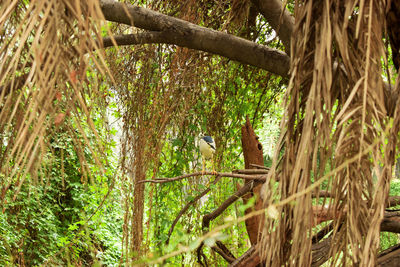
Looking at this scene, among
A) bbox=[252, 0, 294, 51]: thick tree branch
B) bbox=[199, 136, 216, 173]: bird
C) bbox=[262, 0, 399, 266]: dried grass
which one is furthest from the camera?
bbox=[199, 136, 216, 173]: bird

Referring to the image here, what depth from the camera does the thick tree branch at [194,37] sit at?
1466mm

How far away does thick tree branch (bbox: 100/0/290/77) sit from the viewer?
147cm

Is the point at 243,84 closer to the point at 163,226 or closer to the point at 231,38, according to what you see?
the point at 163,226

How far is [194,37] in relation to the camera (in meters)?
1.55

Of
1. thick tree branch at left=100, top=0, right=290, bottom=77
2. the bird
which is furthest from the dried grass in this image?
the bird

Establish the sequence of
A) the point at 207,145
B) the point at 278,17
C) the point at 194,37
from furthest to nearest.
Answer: the point at 207,145, the point at 278,17, the point at 194,37

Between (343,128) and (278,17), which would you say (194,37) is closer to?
(278,17)

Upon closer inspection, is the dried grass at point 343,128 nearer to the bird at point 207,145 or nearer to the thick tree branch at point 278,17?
the thick tree branch at point 278,17

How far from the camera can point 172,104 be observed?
209 cm

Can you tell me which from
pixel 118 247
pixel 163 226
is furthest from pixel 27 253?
pixel 163 226

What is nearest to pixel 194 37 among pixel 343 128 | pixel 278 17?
pixel 278 17

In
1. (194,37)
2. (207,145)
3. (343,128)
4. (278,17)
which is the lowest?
(343,128)

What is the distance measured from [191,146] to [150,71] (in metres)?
0.44

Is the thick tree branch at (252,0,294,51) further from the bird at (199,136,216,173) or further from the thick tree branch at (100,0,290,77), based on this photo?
the bird at (199,136,216,173)
